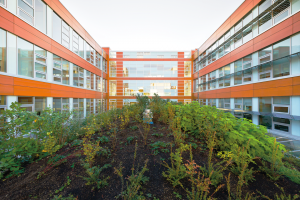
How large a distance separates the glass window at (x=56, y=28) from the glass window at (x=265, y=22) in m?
16.9

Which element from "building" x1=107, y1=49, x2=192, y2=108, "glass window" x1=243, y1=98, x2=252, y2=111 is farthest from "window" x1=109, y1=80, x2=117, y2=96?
"glass window" x1=243, y1=98, x2=252, y2=111

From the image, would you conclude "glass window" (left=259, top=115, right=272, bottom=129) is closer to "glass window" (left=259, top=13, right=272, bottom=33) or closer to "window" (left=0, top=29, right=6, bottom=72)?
"glass window" (left=259, top=13, right=272, bottom=33)

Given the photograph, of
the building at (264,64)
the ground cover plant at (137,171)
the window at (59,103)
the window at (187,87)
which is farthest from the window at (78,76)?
the window at (187,87)

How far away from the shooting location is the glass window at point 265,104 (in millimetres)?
8359

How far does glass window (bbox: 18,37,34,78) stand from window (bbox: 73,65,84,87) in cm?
486

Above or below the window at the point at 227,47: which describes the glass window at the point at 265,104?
below

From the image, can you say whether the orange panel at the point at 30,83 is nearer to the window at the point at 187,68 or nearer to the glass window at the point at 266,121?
the glass window at the point at 266,121

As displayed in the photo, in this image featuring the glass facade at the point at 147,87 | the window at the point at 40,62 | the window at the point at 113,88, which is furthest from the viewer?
the window at the point at 113,88

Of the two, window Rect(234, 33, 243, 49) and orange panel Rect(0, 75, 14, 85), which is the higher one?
window Rect(234, 33, 243, 49)

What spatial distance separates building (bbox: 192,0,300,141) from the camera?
6902mm

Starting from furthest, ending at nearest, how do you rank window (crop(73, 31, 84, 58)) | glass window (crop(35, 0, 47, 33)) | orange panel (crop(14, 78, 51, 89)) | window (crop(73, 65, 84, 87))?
window (crop(73, 31, 84, 58)), window (crop(73, 65, 84, 87)), glass window (crop(35, 0, 47, 33)), orange panel (crop(14, 78, 51, 89))

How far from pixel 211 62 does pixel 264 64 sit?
847 centimetres

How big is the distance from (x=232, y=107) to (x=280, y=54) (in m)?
5.99

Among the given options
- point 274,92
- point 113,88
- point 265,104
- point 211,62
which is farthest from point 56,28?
point 211,62
